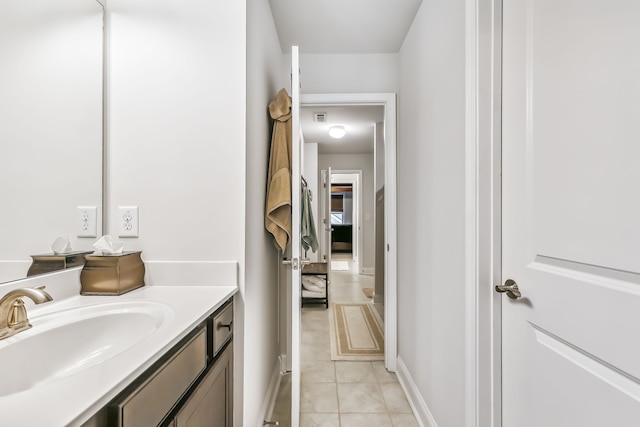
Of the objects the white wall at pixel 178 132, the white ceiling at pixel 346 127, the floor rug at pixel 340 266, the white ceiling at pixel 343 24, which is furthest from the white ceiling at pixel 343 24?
the floor rug at pixel 340 266

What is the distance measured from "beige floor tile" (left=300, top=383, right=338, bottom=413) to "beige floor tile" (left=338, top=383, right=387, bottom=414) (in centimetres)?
5

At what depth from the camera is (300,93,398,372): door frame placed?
2229 millimetres

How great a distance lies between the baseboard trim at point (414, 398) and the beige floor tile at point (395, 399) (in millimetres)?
30

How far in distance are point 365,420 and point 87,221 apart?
1.77 metres

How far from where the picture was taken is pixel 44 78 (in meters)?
1.00

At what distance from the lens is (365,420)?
1.70 meters

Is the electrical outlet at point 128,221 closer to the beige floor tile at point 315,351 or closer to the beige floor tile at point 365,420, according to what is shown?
the beige floor tile at point 365,420

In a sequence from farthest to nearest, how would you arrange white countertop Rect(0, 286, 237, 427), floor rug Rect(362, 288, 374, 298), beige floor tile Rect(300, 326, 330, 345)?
floor rug Rect(362, 288, 374, 298)
beige floor tile Rect(300, 326, 330, 345)
white countertop Rect(0, 286, 237, 427)

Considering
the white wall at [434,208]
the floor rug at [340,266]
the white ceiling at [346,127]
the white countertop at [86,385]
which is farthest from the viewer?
the floor rug at [340,266]

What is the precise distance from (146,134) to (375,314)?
10.2 feet

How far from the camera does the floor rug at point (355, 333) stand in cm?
251

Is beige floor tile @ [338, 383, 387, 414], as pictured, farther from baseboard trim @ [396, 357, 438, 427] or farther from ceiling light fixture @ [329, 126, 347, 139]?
ceiling light fixture @ [329, 126, 347, 139]

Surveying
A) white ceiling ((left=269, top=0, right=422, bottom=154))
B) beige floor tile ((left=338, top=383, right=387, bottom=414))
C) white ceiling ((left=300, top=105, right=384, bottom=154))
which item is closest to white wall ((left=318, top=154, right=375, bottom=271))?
white ceiling ((left=300, top=105, right=384, bottom=154))
